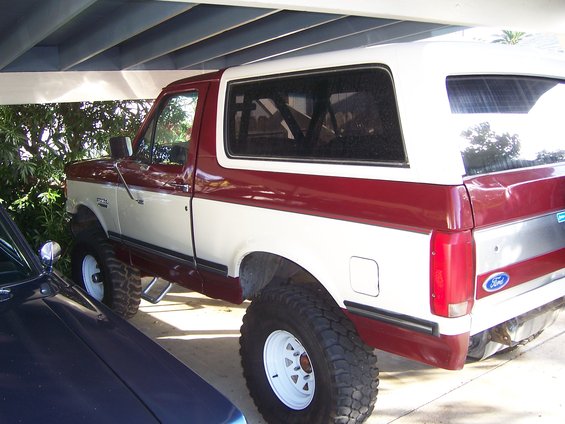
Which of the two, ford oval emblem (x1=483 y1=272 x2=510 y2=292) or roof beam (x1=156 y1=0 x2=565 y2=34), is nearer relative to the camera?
ford oval emblem (x1=483 y1=272 x2=510 y2=292)

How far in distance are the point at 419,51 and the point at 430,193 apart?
681mm

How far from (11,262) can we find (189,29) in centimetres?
A: 344

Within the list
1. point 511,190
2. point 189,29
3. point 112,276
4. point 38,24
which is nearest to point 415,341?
point 511,190

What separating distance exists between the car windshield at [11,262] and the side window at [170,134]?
131cm

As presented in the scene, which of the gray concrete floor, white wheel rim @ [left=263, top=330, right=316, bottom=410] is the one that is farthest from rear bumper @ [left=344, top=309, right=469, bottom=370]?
the gray concrete floor

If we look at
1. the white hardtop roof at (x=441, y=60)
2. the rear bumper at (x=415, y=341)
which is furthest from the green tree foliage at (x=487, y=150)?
the rear bumper at (x=415, y=341)

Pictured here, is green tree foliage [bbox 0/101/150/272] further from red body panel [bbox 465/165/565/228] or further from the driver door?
red body panel [bbox 465/165/565/228]

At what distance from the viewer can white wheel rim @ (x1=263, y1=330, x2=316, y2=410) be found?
2991 mm

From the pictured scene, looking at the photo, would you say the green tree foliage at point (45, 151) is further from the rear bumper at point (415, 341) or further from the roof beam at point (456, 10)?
the rear bumper at point (415, 341)

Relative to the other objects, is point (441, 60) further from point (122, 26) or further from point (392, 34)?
point (392, 34)

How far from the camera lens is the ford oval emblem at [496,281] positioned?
242cm

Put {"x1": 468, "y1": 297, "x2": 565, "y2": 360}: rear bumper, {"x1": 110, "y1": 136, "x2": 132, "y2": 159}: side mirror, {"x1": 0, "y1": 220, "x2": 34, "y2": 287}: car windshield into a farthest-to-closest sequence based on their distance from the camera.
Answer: {"x1": 110, "y1": 136, "x2": 132, "y2": 159}: side mirror < {"x1": 468, "y1": 297, "x2": 565, "y2": 360}: rear bumper < {"x1": 0, "y1": 220, "x2": 34, "y2": 287}: car windshield

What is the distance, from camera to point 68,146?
7.38 m

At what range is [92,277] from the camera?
5.04 metres
